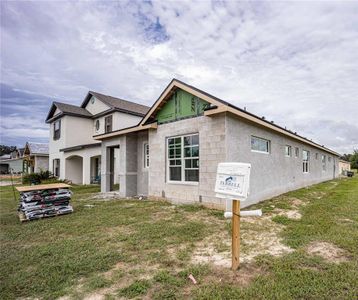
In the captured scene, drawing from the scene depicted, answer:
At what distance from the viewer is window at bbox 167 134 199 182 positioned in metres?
8.85

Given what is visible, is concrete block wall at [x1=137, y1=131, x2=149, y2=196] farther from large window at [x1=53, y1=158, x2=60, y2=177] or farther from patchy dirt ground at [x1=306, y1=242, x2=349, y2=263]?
large window at [x1=53, y1=158, x2=60, y2=177]

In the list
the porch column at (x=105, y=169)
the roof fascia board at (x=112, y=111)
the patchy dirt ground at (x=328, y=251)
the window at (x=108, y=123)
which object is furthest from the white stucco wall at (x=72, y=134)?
the patchy dirt ground at (x=328, y=251)

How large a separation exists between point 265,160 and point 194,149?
11.7 feet

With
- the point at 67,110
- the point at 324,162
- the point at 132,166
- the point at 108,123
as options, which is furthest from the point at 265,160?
the point at 67,110

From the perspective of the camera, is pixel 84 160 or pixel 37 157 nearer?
pixel 84 160

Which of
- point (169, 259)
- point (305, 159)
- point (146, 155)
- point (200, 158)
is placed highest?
point (146, 155)

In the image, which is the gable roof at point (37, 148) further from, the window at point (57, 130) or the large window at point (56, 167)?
the window at point (57, 130)

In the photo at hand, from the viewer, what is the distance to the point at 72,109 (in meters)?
21.8

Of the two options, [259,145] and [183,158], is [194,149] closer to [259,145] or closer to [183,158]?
[183,158]

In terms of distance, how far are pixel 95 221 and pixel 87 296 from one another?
4273 mm

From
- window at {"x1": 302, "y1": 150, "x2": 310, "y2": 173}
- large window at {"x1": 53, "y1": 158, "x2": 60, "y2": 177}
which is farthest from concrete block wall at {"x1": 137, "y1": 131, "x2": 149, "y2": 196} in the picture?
large window at {"x1": 53, "y1": 158, "x2": 60, "y2": 177}

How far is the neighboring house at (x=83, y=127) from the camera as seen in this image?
1948 centimetres

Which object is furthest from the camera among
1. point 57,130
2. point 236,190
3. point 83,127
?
point 57,130

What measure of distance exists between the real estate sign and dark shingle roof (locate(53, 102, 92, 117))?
20565mm
